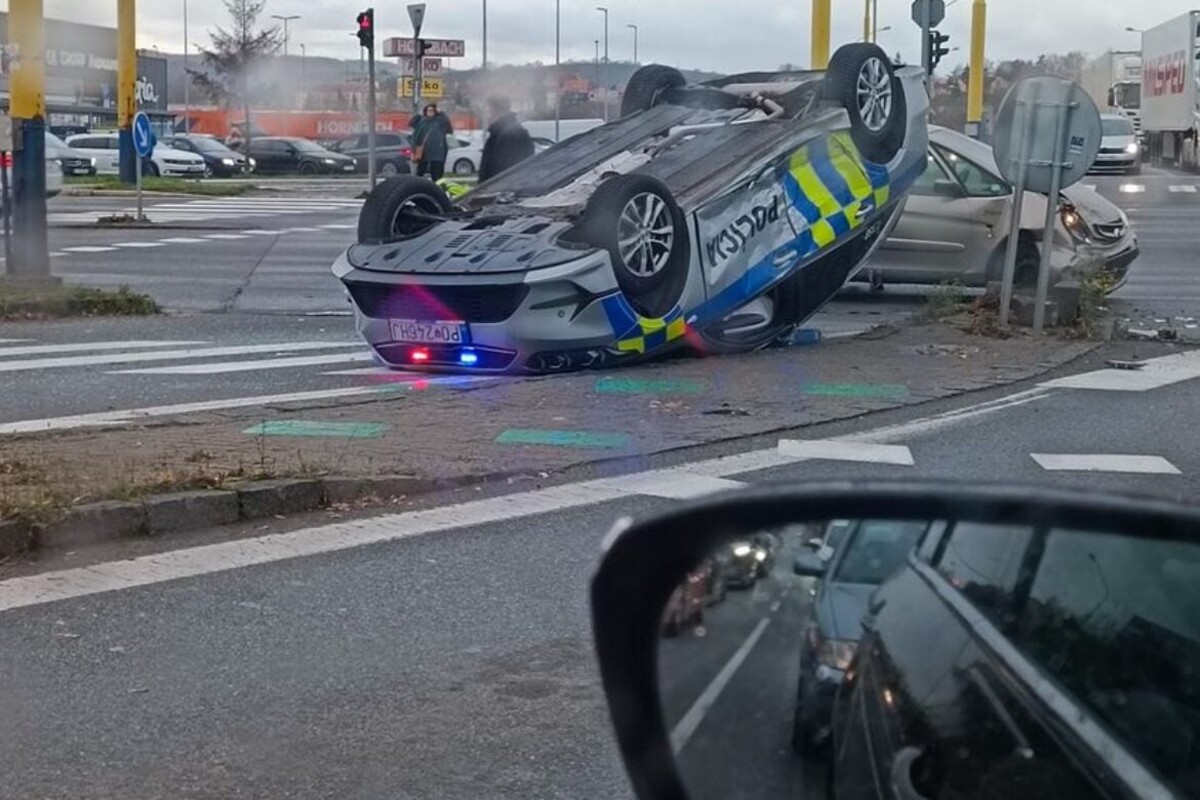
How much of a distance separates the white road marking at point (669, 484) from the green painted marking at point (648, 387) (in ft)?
7.50

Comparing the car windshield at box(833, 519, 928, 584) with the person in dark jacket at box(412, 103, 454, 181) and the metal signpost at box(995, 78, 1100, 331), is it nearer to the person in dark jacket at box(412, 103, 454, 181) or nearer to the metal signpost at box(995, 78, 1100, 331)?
the metal signpost at box(995, 78, 1100, 331)

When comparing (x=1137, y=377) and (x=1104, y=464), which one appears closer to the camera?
(x=1104, y=464)

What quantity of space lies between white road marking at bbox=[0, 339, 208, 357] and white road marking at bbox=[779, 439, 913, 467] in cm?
610

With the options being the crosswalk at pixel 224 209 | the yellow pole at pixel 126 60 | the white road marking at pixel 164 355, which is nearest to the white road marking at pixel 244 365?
the white road marking at pixel 164 355

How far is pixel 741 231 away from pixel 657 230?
976 mm

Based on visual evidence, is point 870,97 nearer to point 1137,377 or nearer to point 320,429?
point 1137,377

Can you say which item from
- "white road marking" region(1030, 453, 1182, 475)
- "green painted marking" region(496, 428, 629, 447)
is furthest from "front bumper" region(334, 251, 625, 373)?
"white road marking" region(1030, 453, 1182, 475)

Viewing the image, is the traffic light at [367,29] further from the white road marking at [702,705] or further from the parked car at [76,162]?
the white road marking at [702,705]

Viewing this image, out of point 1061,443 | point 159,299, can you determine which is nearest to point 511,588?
point 1061,443

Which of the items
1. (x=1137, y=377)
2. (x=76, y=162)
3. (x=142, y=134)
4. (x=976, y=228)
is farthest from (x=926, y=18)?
(x=76, y=162)

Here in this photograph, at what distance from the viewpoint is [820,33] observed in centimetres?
2341

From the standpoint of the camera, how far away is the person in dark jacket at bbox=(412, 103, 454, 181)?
2759 cm

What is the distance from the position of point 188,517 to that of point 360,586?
1174mm

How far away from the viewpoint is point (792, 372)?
38.8 feet
